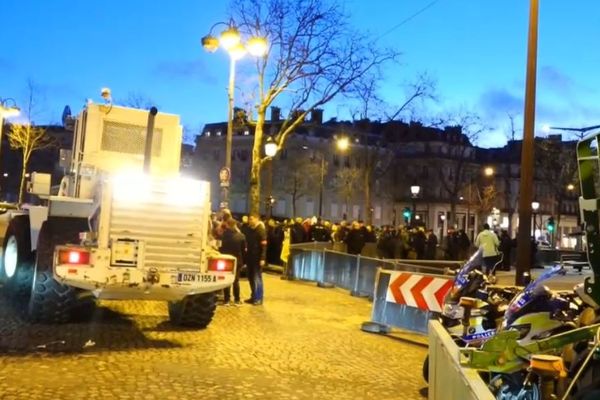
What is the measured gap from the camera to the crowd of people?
14.7m

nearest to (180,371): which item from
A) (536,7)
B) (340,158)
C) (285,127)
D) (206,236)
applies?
(206,236)

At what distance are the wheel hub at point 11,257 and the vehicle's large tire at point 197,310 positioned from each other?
287 centimetres

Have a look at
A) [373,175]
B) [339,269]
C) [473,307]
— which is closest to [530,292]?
[473,307]

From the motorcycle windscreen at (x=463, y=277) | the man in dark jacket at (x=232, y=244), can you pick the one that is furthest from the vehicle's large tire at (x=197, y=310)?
the motorcycle windscreen at (x=463, y=277)

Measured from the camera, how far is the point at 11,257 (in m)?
12.4

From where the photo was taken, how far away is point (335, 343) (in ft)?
35.6

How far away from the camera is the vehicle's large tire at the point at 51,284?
1025cm

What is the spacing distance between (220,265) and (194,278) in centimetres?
48

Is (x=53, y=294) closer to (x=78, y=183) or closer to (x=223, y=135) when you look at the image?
(x=78, y=183)

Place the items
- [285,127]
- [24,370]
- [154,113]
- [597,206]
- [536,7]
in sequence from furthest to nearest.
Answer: [285,127] < [536,7] < [154,113] < [24,370] < [597,206]

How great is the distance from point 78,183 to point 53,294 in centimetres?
221

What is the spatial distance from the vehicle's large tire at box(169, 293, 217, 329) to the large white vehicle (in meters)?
0.02

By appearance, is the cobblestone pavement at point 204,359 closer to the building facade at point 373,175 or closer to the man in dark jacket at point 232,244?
the man in dark jacket at point 232,244

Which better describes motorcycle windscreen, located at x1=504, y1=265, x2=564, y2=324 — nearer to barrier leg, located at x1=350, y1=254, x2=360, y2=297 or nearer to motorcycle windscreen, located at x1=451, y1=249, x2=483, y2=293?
motorcycle windscreen, located at x1=451, y1=249, x2=483, y2=293
